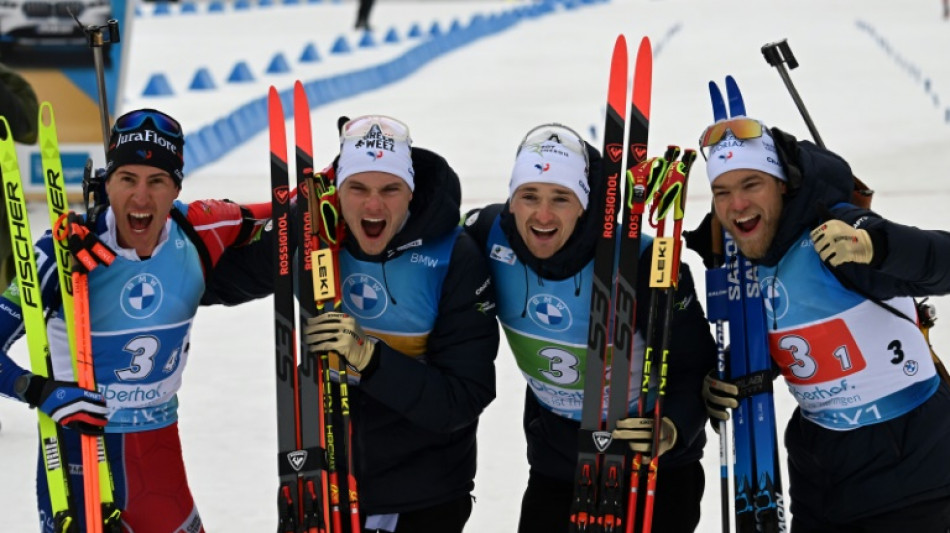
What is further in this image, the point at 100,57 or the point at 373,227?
the point at 100,57

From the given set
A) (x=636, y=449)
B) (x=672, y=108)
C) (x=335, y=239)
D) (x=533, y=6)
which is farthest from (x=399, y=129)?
(x=533, y=6)

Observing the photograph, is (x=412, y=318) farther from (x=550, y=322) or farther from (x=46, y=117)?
(x=46, y=117)

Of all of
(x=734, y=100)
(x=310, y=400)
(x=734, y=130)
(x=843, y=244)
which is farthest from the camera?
(x=734, y=100)

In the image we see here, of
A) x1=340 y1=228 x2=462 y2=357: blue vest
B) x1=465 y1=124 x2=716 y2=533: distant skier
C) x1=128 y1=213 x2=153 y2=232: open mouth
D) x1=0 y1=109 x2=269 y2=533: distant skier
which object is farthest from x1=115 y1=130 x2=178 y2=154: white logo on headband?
x1=465 y1=124 x2=716 y2=533: distant skier

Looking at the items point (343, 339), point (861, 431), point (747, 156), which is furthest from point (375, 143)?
point (861, 431)

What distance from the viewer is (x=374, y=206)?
12.0ft

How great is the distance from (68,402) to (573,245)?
132cm

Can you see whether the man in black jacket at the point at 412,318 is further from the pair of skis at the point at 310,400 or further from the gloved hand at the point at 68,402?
the gloved hand at the point at 68,402

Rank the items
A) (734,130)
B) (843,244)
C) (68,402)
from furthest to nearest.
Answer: (734,130)
(68,402)
(843,244)

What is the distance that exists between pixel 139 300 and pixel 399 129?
816mm

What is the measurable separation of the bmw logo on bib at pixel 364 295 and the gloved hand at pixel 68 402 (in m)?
0.68

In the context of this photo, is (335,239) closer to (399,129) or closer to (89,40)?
(399,129)

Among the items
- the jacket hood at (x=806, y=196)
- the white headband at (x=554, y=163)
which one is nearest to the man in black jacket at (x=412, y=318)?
the white headband at (x=554, y=163)

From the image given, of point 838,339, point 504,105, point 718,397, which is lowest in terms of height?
point 718,397
